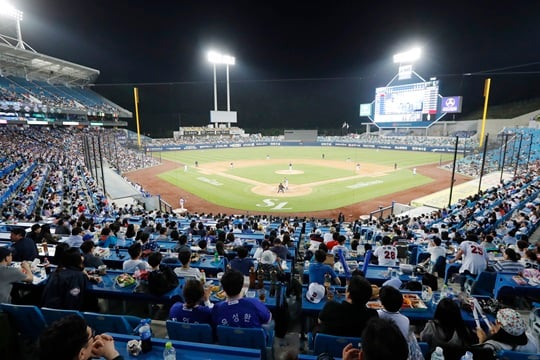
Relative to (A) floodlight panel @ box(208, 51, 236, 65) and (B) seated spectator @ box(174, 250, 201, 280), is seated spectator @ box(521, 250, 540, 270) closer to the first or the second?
(B) seated spectator @ box(174, 250, 201, 280)

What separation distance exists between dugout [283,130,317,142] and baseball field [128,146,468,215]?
44.4 metres

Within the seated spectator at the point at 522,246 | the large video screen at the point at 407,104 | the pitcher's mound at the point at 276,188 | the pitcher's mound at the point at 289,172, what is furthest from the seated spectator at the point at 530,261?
the large video screen at the point at 407,104

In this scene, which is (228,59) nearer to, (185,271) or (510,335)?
(185,271)

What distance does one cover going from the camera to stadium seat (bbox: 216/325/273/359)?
3.97m

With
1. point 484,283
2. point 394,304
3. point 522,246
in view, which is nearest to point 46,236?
point 394,304

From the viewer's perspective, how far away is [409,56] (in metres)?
64.8

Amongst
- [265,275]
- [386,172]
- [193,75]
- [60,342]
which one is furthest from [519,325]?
[193,75]

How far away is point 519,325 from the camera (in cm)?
355

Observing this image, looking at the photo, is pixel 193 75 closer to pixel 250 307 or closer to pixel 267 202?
pixel 267 202

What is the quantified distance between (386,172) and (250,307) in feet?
119

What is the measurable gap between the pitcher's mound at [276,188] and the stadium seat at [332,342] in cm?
2274

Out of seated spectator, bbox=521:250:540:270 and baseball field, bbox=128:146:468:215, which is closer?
seated spectator, bbox=521:250:540:270

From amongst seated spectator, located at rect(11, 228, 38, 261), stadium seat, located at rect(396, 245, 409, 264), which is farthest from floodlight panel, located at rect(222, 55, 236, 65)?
seated spectator, located at rect(11, 228, 38, 261)

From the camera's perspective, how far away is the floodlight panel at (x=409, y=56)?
63722mm
